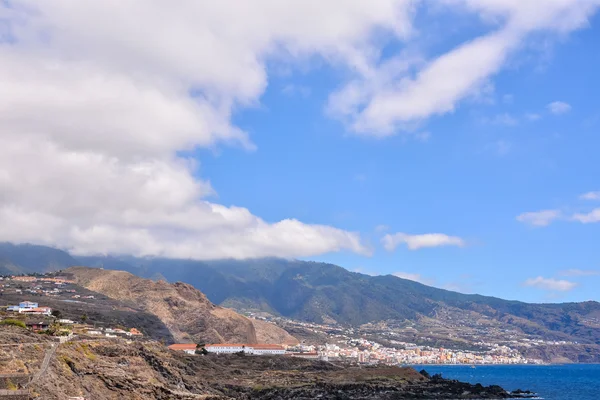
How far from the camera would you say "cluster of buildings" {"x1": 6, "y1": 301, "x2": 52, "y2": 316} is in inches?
4154

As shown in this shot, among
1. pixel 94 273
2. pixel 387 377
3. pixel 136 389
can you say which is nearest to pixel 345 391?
pixel 387 377

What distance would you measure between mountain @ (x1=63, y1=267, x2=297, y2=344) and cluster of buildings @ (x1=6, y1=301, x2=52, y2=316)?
133ft

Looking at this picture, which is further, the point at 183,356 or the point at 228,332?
the point at 228,332

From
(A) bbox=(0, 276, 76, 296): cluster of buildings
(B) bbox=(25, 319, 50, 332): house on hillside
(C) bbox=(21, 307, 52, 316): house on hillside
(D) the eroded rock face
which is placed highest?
(A) bbox=(0, 276, 76, 296): cluster of buildings

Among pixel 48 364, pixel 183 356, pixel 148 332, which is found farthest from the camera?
pixel 148 332

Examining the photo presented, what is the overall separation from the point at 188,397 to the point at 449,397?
55.1 metres

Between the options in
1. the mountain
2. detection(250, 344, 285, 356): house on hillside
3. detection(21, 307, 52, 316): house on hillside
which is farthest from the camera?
the mountain

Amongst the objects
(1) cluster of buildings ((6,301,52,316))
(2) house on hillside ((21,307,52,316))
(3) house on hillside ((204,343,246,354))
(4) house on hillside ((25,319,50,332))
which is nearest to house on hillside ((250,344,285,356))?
(3) house on hillside ((204,343,246,354))

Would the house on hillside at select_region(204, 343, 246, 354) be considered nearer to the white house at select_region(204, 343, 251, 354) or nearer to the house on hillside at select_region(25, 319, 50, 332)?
the white house at select_region(204, 343, 251, 354)

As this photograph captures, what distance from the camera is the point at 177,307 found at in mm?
164750

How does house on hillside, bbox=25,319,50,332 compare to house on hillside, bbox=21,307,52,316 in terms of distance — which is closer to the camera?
house on hillside, bbox=25,319,50,332

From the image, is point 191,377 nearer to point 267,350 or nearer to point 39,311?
point 39,311

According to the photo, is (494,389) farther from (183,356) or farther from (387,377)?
(183,356)

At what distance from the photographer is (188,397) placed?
2324 inches
